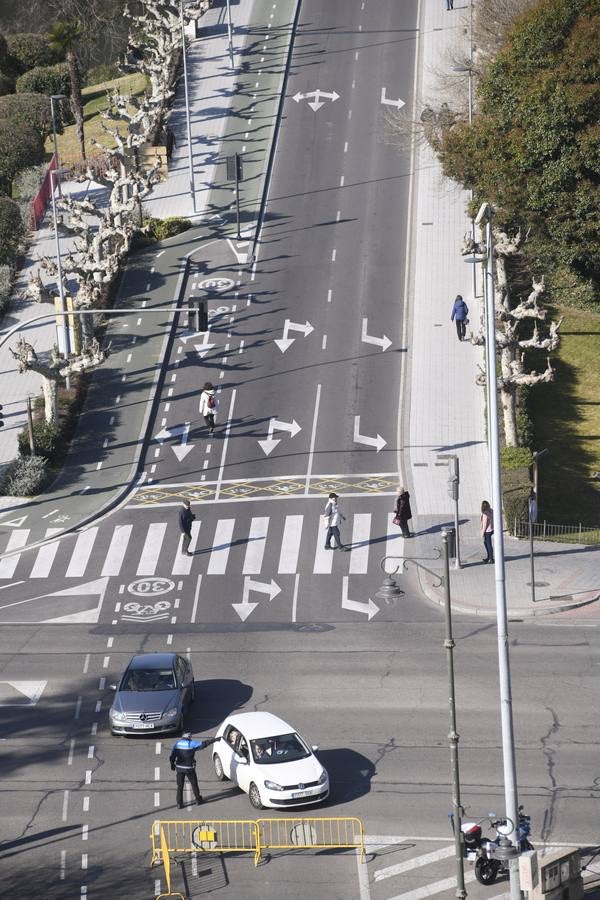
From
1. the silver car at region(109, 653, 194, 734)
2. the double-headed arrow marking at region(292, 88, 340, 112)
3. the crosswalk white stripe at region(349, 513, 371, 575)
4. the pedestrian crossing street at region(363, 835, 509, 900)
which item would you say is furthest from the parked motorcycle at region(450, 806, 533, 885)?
the double-headed arrow marking at region(292, 88, 340, 112)

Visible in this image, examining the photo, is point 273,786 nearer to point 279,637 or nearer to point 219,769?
point 219,769

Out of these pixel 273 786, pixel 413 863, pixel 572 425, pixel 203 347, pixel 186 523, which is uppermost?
pixel 273 786

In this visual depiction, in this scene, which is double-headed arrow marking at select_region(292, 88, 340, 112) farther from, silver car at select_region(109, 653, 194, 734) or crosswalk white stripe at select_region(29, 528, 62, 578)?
silver car at select_region(109, 653, 194, 734)

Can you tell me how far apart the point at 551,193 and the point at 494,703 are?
24.5 m

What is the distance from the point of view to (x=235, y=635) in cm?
3728

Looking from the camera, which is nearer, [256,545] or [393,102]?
[256,545]

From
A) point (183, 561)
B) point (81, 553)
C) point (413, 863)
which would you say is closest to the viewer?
point (413, 863)

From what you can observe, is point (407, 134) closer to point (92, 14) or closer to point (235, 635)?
point (92, 14)

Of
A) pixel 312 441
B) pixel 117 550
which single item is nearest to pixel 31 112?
pixel 312 441

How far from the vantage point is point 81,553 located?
43.4 meters

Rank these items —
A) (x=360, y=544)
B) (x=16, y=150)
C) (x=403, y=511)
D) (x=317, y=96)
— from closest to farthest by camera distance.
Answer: (x=403, y=511)
(x=360, y=544)
(x=16, y=150)
(x=317, y=96)

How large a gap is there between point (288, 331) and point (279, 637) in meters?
23.5

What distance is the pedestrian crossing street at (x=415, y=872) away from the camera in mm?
25484

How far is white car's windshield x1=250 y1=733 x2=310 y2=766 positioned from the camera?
2875cm
